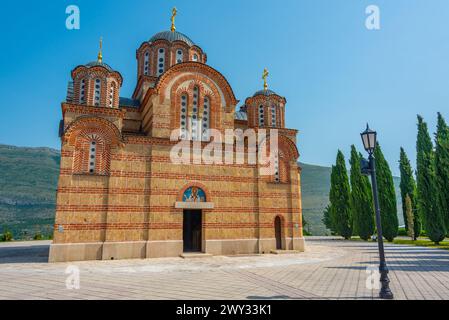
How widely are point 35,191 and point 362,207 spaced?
8338 centimetres

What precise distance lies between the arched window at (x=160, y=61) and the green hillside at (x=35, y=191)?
4152 cm

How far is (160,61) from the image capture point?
21594mm

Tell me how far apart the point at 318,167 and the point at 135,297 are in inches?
5347

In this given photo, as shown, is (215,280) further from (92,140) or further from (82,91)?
(82,91)

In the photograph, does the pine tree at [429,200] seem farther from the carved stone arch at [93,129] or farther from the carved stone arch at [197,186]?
the carved stone arch at [93,129]

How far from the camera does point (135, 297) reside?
24.7 feet

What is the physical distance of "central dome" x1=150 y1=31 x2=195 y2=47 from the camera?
2197 centimetres

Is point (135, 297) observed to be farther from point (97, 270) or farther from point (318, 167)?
point (318, 167)

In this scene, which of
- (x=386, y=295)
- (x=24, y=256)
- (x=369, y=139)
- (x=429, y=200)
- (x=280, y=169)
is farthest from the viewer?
(x=429, y=200)

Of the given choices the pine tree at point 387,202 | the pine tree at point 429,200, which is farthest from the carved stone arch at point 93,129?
the pine tree at point 387,202

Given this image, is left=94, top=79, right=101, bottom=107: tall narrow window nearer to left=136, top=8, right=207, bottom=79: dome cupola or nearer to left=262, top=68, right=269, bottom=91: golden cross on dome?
left=136, top=8, right=207, bottom=79: dome cupola

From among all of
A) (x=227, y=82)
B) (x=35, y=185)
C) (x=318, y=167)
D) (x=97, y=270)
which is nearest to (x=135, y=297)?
(x=97, y=270)

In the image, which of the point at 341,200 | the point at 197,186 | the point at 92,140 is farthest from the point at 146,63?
the point at 341,200

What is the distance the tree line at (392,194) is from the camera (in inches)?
936
